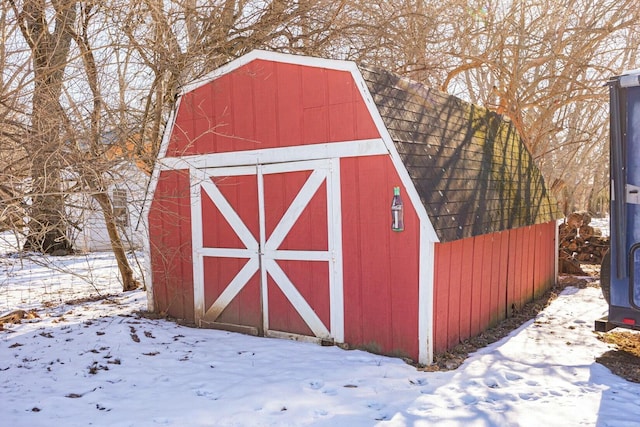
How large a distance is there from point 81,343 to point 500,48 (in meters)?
9.78

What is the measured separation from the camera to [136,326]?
6.79 m

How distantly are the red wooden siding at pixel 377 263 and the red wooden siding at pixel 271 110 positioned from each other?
51 centimetres

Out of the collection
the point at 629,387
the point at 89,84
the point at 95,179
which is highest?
the point at 89,84

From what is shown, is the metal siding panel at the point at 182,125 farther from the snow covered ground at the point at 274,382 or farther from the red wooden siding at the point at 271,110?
the snow covered ground at the point at 274,382

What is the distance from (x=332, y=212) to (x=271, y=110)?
1.57m

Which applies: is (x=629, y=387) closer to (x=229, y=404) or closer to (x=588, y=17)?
(x=229, y=404)

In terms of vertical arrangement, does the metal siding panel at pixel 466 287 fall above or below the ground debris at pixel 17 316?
above

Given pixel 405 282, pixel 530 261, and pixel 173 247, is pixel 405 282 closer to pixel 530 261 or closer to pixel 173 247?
pixel 173 247

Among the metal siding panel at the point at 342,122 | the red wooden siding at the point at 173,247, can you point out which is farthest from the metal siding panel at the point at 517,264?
the red wooden siding at the point at 173,247

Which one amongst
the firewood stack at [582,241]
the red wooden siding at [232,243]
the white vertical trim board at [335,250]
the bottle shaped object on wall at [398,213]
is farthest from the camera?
the firewood stack at [582,241]

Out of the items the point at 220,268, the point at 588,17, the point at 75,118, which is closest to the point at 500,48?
the point at 588,17

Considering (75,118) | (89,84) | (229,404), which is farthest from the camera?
(89,84)

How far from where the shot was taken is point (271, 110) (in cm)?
640

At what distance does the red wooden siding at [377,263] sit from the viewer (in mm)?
5410
